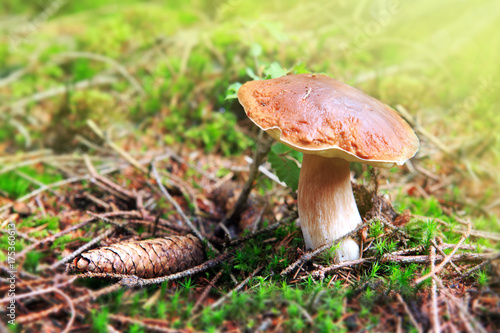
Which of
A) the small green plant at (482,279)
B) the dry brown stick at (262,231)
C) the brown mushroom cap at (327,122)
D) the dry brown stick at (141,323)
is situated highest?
the brown mushroom cap at (327,122)

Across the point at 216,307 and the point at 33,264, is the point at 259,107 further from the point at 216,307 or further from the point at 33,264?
the point at 33,264

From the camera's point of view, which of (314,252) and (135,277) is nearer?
(135,277)

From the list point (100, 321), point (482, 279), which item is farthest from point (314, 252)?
point (100, 321)

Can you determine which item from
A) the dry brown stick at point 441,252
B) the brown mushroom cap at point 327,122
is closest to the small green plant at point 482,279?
the dry brown stick at point 441,252

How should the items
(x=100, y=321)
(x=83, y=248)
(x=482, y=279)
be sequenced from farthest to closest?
1. (x=83, y=248)
2. (x=482, y=279)
3. (x=100, y=321)

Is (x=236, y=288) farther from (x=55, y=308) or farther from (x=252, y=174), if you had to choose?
(x=252, y=174)

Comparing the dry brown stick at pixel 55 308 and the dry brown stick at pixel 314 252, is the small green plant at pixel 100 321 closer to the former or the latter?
the dry brown stick at pixel 55 308
